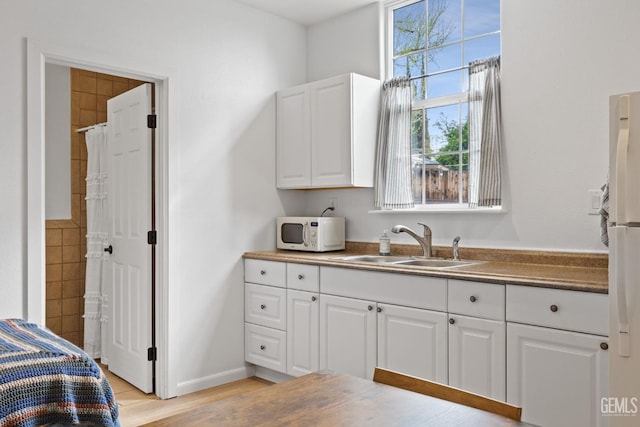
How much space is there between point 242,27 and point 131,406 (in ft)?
8.75

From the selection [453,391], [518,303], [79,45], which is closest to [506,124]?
[518,303]

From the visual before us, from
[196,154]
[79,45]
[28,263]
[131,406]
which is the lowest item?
[131,406]

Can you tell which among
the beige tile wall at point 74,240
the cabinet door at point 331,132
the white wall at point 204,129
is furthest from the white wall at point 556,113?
the beige tile wall at point 74,240

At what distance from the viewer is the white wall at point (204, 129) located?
279cm

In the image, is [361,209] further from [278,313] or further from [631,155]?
[631,155]

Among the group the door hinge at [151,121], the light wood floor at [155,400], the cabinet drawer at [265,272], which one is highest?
the door hinge at [151,121]

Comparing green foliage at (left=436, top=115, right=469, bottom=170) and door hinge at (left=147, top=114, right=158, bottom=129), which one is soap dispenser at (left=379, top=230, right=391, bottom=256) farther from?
door hinge at (left=147, top=114, right=158, bottom=129)

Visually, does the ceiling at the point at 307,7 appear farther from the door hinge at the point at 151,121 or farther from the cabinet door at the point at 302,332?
the cabinet door at the point at 302,332

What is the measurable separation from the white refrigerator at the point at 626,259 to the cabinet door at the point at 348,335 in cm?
130

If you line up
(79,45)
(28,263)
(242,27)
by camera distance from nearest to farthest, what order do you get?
(28,263), (79,45), (242,27)

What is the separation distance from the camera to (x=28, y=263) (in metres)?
2.79

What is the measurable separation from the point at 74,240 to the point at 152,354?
1.52 metres

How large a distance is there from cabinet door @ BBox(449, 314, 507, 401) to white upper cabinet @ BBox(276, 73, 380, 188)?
4.51 feet

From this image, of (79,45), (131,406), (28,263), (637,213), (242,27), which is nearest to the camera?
(637,213)
